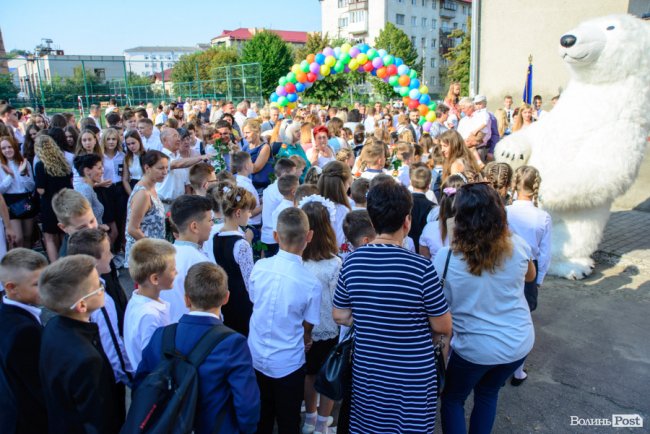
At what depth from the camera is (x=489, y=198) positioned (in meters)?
2.20

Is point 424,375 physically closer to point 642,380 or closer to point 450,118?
point 642,380

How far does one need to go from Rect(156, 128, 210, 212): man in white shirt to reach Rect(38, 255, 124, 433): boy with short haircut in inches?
120

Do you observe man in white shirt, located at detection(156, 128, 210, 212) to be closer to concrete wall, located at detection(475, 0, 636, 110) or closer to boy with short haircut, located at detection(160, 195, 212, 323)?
boy with short haircut, located at detection(160, 195, 212, 323)

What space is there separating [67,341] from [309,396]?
5.37 feet

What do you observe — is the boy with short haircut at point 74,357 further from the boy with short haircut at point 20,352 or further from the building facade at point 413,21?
the building facade at point 413,21

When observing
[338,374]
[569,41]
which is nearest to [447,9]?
[569,41]

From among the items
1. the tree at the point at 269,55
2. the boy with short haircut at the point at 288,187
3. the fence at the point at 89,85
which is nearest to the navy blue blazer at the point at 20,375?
the boy with short haircut at the point at 288,187

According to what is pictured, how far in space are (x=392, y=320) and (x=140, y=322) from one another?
125 centimetres

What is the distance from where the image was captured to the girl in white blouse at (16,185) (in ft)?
17.1

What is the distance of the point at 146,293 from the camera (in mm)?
2344

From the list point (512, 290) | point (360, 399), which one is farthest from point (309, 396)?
point (512, 290)

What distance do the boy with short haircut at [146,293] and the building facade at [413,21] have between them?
2296 inches

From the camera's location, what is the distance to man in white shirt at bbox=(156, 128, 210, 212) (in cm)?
506

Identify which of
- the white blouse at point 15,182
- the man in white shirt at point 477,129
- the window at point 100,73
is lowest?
the white blouse at point 15,182
